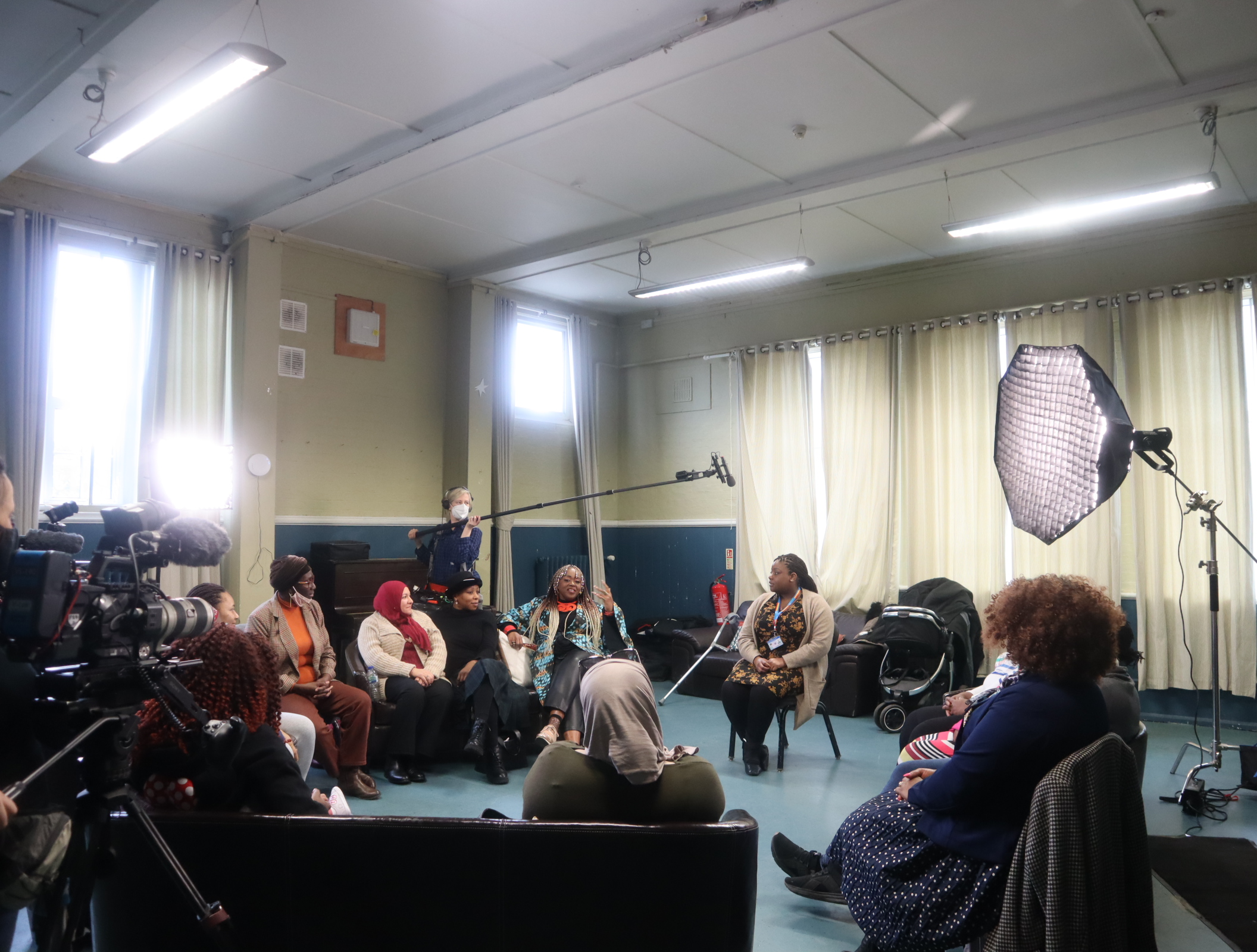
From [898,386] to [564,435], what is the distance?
9.65 ft

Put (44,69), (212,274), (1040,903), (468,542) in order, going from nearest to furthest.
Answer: (1040,903) < (44,69) < (212,274) < (468,542)

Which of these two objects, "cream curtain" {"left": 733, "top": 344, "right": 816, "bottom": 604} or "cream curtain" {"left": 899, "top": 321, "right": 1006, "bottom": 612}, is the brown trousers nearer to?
"cream curtain" {"left": 733, "top": 344, "right": 816, "bottom": 604}

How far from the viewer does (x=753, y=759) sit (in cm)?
449

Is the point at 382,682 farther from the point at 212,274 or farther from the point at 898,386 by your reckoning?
the point at 898,386

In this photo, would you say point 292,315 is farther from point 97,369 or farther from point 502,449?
point 502,449

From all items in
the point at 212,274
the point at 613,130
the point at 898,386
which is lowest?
the point at 898,386

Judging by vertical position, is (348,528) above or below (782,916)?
above

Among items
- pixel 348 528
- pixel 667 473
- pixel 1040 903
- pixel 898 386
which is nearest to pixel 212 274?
pixel 348 528

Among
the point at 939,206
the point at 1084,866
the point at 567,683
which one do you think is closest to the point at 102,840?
the point at 1084,866

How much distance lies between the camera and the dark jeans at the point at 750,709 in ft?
14.8

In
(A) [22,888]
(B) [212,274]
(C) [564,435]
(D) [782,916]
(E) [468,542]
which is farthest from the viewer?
(C) [564,435]

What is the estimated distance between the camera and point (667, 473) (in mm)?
8227

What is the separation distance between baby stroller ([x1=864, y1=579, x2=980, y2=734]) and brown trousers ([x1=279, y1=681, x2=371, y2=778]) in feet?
10.2

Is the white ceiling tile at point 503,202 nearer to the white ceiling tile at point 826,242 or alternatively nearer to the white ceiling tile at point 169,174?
the white ceiling tile at point 169,174
